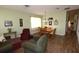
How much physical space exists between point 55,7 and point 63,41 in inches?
28.6

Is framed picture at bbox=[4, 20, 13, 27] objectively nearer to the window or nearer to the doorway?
the window

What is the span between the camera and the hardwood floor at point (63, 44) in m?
1.74

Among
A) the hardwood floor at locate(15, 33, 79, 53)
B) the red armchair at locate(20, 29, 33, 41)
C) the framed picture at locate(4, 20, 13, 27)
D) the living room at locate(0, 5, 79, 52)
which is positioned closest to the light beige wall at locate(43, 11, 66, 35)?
the living room at locate(0, 5, 79, 52)

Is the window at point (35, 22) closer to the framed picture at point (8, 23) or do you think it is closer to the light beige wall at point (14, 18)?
the light beige wall at point (14, 18)

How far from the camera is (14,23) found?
5.70ft

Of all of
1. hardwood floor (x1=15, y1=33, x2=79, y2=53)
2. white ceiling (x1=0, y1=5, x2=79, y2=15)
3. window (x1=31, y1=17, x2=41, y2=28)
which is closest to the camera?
white ceiling (x1=0, y1=5, x2=79, y2=15)

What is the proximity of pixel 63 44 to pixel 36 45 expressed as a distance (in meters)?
0.56

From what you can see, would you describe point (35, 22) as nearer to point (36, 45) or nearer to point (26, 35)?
point (26, 35)

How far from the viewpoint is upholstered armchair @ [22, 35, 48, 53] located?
1.74m

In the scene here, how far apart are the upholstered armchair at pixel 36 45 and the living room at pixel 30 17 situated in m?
0.19

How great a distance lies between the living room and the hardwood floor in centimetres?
7

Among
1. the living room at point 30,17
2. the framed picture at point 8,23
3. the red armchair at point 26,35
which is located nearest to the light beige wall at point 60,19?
the living room at point 30,17
